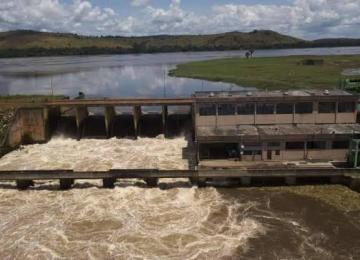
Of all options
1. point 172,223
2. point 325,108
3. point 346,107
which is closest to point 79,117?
point 172,223

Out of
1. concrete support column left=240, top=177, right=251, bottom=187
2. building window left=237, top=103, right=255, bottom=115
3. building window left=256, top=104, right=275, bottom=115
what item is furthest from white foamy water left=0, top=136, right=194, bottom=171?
building window left=256, top=104, right=275, bottom=115

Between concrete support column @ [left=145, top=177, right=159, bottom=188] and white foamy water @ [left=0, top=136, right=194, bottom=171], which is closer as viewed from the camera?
concrete support column @ [left=145, top=177, right=159, bottom=188]

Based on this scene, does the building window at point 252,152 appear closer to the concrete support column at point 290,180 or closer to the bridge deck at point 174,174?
the bridge deck at point 174,174

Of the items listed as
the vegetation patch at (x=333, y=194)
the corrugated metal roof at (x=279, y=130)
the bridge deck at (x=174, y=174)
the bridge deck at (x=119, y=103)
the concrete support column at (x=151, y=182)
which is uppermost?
the bridge deck at (x=119, y=103)

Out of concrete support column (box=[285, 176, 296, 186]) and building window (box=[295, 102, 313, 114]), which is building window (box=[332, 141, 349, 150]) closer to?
building window (box=[295, 102, 313, 114])

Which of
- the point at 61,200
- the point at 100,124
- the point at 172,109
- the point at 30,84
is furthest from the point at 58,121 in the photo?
the point at 30,84

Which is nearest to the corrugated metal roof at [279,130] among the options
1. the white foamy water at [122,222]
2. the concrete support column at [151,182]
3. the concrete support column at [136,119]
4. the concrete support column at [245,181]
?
the concrete support column at [245,181]
